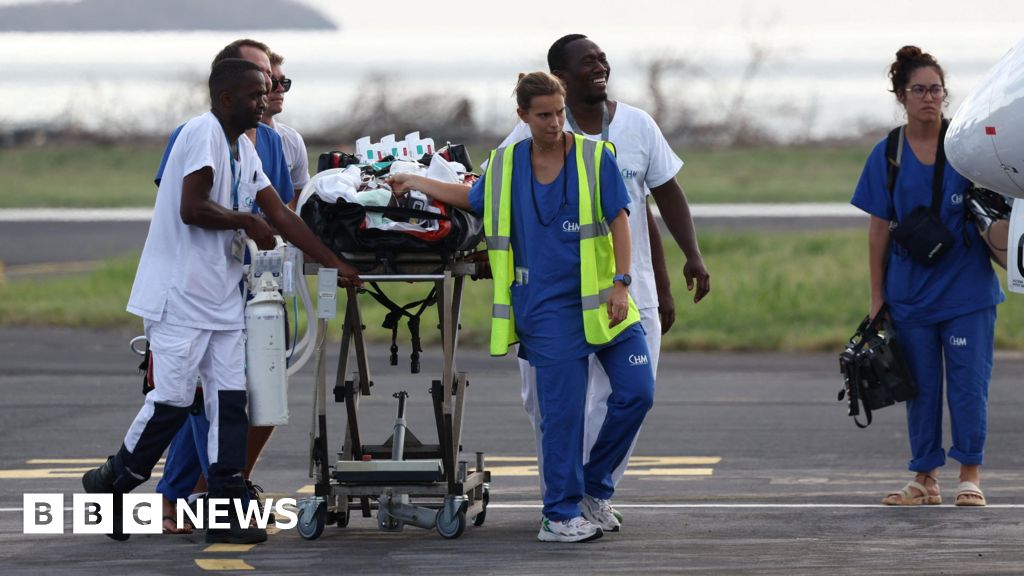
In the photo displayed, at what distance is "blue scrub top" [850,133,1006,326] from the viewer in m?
8.30

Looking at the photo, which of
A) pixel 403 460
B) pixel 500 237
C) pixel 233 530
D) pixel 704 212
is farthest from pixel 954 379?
Answer: pixel 704 212

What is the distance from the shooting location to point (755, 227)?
2870cm

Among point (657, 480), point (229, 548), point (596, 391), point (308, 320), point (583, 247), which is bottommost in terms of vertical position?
point (657, 480)

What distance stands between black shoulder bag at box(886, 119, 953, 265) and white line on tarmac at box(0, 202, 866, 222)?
21.8 m

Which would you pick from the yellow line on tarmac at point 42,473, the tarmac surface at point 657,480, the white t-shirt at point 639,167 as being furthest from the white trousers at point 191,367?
the yellow line on tarmac at point 42,473

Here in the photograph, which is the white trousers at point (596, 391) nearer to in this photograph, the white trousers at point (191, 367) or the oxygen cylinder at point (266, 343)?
the oxygen cylinder at point (266, 343)

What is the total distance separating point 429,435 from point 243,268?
403 centimetres

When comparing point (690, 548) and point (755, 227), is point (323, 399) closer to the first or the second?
point (690, 548)

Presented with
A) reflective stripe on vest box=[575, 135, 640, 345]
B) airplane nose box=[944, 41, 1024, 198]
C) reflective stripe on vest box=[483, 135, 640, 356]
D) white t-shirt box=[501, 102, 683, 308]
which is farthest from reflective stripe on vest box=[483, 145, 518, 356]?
airplane nose box=[944, 41, 1024, 198]

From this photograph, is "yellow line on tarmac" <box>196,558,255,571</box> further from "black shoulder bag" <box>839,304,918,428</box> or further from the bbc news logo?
"black shoulder bag" <box>839,304,918,428</box>

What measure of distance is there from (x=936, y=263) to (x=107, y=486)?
3.82 m

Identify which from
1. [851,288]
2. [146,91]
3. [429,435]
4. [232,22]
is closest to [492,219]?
[429,435]

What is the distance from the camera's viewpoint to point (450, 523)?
7.41m

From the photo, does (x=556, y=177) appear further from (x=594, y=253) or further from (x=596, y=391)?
(x=596, y=391)
